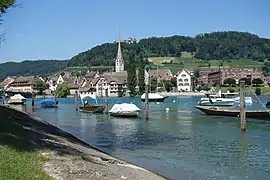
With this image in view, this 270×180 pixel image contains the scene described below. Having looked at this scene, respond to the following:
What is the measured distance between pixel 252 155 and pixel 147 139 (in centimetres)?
1182

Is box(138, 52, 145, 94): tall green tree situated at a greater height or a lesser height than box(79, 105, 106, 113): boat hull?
greater

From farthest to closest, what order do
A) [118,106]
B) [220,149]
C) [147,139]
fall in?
1. [118,106]
2. [147,139]
3. [220,149]

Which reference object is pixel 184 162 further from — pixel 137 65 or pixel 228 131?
pixel 137 65

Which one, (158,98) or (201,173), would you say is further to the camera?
(158,98)

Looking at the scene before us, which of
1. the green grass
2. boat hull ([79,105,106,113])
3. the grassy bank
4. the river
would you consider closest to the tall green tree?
boat hull ([79,105,106,113])

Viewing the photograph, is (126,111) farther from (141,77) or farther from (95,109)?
(141,77)

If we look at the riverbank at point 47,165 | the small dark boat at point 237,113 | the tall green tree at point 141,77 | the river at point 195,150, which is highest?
the tall green tree at point 141,77

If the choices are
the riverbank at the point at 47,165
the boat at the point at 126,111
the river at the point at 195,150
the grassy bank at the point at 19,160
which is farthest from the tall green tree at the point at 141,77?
the grassy bank at the point at 19,160

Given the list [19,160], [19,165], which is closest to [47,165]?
[19,160]

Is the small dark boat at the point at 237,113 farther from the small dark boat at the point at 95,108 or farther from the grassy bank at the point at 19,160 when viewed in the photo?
the grassy bank at the point at 19,160

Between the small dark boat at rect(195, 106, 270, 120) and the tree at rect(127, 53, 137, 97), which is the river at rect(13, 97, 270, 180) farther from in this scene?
the tree at rect(127, 53, 137, 97)

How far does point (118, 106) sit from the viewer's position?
71750mm

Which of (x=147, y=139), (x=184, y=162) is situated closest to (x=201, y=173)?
(x=184, y=162)

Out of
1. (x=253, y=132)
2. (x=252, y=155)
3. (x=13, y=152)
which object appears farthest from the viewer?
(x=253, y=132)
